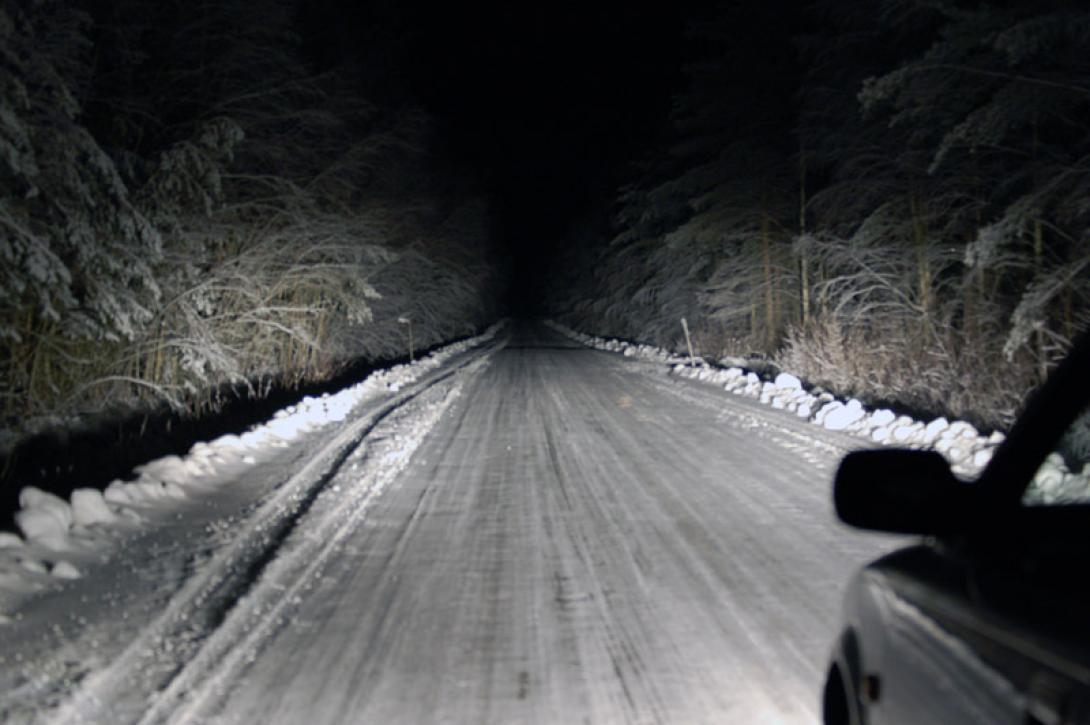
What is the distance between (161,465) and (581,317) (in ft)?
196

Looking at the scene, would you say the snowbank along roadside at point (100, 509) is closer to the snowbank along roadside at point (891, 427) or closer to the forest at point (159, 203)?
the forest at point (159, 203)

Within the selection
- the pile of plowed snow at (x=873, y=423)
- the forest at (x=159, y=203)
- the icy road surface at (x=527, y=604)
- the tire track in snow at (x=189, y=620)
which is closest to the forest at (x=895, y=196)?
the pile of plowed snow at (x=873, y=423)

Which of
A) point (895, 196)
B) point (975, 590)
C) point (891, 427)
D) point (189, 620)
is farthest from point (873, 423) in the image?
point (975, 590)

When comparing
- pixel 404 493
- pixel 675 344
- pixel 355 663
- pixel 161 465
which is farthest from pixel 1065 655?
pixel 675 344

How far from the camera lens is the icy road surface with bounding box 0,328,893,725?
4.25 m

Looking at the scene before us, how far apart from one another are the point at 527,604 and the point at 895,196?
16018mm

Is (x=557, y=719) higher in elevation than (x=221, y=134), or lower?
lower

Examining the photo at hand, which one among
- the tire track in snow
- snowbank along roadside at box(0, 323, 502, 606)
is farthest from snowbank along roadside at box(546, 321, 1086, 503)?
snowbank along roadside at box(0, 323, 502, 606)

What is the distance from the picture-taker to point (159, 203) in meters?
13.5

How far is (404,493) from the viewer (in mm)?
9086

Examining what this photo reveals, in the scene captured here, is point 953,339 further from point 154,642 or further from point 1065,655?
point 1065,655

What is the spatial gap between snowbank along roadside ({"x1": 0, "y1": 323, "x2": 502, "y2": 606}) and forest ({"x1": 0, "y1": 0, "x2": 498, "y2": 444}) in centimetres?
204

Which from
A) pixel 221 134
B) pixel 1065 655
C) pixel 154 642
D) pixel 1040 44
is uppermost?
pixel 1040 44

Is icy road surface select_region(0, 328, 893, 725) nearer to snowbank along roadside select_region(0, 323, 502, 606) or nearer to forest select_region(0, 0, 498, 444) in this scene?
snowbank along roadside select_region(0, 323, 502, 606)
